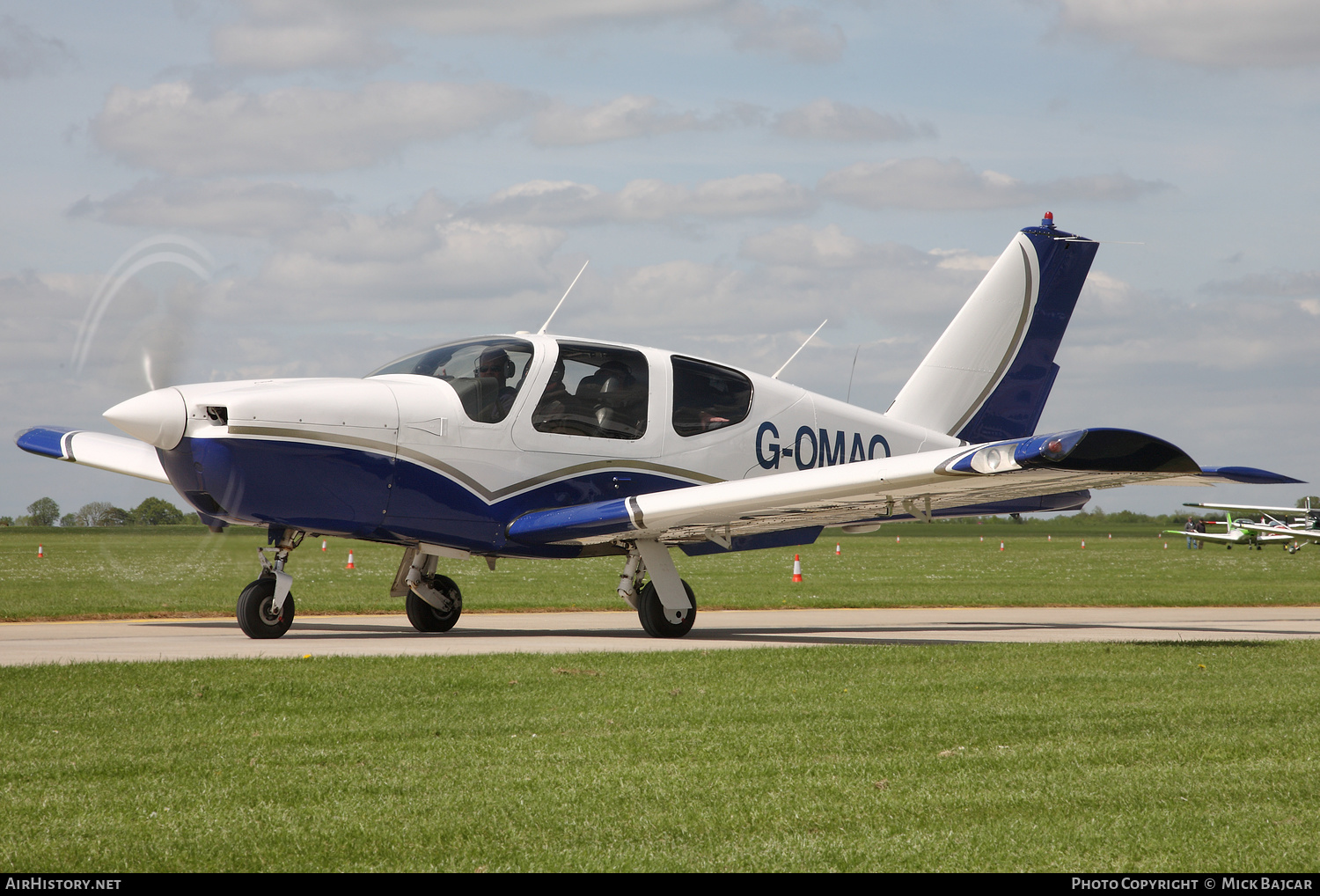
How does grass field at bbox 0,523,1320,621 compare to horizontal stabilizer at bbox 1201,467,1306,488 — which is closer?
horizontal stabilizer at bbox 1201,467,1306,488

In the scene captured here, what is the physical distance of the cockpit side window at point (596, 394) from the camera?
12406 mm

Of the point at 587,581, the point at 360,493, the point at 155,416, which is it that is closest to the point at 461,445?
the point at 360,493

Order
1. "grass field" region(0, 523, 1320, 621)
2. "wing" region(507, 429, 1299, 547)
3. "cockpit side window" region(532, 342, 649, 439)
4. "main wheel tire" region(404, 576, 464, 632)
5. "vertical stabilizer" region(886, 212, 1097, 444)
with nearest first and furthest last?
"wing" region(507, 429, 1299, 547) < "cockpit side window" region(532, 342, 649, 439) < "main wheel tire" region(404, 576, 464, 632) < "vertical stabilizer" region(886, 212, 1097, 444) < "grass field" region(0, 523, 1320, 621)

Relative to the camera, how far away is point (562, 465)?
12484mm

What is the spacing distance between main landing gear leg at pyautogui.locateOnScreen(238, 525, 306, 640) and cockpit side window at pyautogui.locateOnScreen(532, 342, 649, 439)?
268 centimetres

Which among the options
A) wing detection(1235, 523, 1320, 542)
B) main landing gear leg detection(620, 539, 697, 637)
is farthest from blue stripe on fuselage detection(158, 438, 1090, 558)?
wing detection(1235, 523, 1320, 542)

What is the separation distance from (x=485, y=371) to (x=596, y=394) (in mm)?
1207

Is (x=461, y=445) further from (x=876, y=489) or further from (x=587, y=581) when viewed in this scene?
(x=587, y=581)

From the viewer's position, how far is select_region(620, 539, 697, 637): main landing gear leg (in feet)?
42.0

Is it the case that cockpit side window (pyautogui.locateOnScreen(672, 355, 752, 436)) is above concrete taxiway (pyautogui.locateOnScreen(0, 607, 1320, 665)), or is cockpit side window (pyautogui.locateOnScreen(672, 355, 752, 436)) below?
above

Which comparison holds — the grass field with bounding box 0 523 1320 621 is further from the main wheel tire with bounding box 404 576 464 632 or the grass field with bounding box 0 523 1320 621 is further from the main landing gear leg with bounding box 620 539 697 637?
the main landing gear leg with bounding box 620 539 697 637

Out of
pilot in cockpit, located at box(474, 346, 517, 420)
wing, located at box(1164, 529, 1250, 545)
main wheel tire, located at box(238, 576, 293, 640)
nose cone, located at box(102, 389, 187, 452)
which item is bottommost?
wing, located at box(1164, 529, 1250, 545)

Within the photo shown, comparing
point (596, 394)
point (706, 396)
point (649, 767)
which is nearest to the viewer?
point (649, 767)
